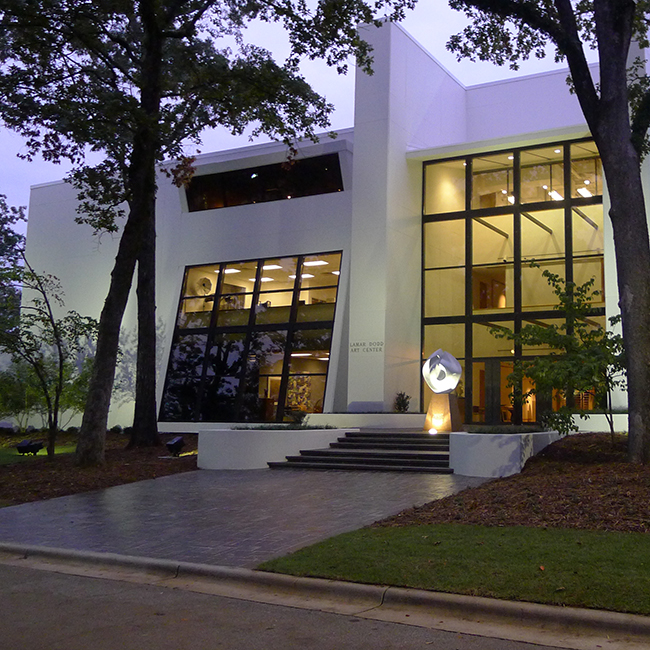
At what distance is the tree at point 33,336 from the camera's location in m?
16.4

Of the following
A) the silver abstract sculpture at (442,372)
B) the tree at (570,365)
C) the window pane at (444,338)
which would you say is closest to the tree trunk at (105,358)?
the silver abstract sculpture at (442,372)

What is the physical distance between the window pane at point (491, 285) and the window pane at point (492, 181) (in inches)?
81.6

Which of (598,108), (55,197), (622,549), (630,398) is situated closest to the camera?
(622,549)

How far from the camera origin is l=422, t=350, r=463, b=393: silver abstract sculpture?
54.4ft

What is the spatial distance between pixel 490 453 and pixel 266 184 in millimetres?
15695

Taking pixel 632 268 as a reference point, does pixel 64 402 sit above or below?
below

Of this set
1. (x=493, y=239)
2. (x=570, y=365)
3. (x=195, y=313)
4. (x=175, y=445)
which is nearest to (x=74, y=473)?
(x=175, y=445)

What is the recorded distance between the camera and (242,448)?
15406 millimetres

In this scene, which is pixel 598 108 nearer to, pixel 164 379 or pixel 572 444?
pixel 572 444

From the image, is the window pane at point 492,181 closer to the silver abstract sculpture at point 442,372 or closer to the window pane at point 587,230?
the window pane at point 587,230

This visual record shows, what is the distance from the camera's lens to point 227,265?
1032 inches

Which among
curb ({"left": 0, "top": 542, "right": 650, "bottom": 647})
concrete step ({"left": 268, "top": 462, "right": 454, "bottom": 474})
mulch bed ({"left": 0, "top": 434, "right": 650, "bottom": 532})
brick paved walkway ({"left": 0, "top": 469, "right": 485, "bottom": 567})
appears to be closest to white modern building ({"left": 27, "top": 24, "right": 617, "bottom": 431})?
concrete step ({"left": 268, "top": 462, "right": 454, "bottom": 474})

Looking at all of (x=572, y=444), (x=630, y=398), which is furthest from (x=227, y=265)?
(x=630, y=398)

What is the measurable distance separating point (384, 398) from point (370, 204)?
6.19 m
